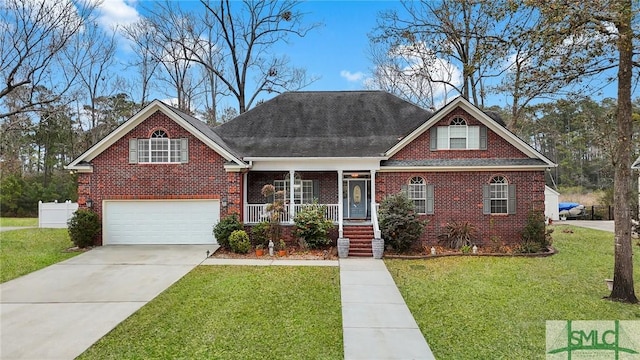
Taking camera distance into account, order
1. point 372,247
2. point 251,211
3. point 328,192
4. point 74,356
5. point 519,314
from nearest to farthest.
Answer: point 74,356 → point 519,314 → point 372,247 → point 251,211 → point 328,192

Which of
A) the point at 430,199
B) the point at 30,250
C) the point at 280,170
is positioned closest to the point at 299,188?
the point at 280,170

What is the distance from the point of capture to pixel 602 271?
11.0 metres

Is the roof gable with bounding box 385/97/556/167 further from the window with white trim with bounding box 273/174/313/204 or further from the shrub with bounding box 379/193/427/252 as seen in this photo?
the window with white trim with bounding box 273/174/313/204

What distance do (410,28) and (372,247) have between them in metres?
7.04

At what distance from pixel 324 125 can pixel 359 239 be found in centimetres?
628

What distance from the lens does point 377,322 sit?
23.1ft

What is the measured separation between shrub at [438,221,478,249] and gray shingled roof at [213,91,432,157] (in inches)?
156

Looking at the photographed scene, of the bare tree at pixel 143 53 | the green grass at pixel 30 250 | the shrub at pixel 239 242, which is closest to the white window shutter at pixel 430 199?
the shrub at pixel 239 242

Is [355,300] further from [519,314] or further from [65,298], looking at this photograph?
[65,298]

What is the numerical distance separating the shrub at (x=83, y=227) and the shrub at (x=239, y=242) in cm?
533

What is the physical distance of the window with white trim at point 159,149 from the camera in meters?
14.7

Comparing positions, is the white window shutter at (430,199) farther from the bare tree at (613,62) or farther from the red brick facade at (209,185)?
the bare tree at (613,62)

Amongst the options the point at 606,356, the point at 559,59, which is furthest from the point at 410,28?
the point at 606,356

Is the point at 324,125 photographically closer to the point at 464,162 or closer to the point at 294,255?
the point at 464,162
